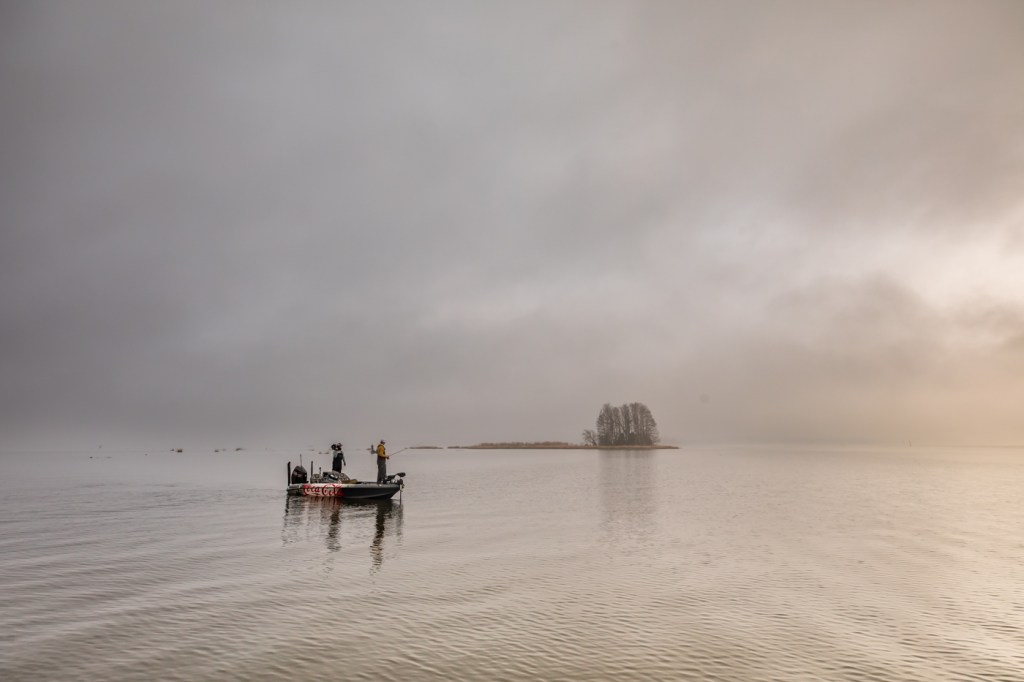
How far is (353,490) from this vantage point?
44.8 metres

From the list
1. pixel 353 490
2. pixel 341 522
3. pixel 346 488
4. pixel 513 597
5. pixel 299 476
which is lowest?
pixel 341 522

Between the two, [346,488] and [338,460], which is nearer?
[346,488]

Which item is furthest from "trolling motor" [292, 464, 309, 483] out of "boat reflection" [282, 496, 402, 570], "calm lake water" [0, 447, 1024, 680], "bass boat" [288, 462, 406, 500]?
"calm lake water" [0, 447, 1024, 680]

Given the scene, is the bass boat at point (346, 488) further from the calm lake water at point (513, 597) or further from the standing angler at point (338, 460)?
the calm lake water at point (513, 597)

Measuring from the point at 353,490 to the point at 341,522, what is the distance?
10022mm

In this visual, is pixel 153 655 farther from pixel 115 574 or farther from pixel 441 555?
pixel 441 555

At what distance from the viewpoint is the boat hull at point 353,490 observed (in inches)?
1740

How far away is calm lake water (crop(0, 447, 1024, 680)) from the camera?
12.2 metres

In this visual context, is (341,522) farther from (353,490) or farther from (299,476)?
(299,476)

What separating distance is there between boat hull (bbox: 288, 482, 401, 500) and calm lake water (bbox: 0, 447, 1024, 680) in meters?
7.30

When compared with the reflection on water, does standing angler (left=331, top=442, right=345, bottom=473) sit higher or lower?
higher

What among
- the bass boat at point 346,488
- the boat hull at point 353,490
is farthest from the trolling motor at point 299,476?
the boat hull at point 353,490

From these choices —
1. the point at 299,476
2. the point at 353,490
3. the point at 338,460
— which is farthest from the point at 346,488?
the point at 299,476

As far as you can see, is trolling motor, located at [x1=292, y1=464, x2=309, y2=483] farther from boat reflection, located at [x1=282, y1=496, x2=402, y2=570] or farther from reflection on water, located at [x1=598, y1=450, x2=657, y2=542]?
reflection on water, located at [x1=598, y1=450, x2=657, y2=542]
